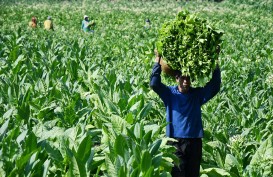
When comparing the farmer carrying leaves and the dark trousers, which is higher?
the farmer carrying leaves

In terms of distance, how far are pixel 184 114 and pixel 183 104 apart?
0.09m

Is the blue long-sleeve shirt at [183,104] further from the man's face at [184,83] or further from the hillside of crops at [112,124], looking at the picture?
the hillside of crops at [112,124]

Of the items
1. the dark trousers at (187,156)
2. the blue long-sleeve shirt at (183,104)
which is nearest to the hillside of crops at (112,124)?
the dark trousers at (187,156)

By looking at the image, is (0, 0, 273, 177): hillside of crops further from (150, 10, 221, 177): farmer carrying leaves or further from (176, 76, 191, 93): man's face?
(176, 76, 191, 93): man's face

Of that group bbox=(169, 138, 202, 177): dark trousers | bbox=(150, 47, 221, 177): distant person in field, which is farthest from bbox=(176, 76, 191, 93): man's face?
bbox=(169, 138, 202, 177): dark trousers

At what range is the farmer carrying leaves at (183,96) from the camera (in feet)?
12.8

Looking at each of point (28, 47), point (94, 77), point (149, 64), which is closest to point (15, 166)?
point (94, 77)

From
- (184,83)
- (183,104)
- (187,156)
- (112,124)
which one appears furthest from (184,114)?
(112,124)

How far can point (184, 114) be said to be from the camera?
4051mm

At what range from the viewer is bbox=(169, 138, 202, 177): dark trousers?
408cm

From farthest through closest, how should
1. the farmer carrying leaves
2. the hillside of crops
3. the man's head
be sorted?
the man's head < the farmer carrying leaves < the hillside of crops

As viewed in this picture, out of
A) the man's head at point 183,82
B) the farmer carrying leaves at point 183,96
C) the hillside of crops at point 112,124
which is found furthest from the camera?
the man's head at point 183,82

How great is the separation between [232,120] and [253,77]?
2.35 metres

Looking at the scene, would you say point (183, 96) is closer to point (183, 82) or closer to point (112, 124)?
point (183, 82)
